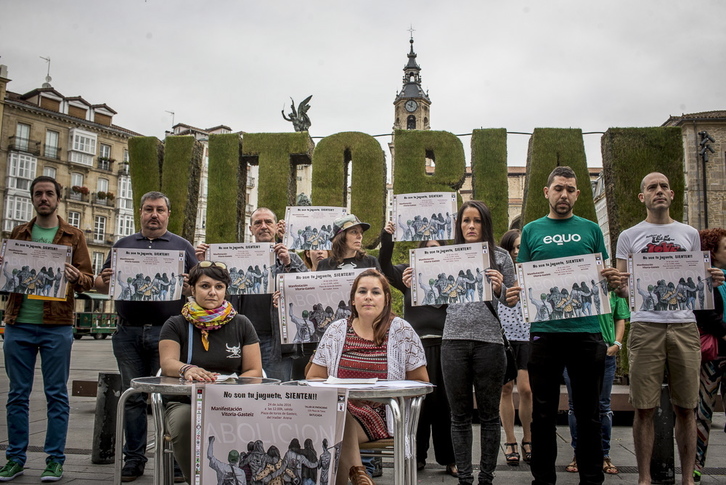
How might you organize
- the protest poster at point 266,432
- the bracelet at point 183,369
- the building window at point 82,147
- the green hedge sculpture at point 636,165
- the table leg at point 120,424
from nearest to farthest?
1. the protest poster at point 266,432
2. the table leg at point 120,424
3. the bracelet at point 183,369
4. the green hedge sculpture at point 636,165
5. the building window at point 82,147

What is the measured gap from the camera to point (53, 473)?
4422mm

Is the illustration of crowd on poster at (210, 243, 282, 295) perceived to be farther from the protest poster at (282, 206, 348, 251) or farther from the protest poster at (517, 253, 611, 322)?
the protest poster at (517, 253, 611, 322)

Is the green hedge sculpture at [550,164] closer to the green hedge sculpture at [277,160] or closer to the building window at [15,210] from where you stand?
the green hedge sculpture at [277,160]

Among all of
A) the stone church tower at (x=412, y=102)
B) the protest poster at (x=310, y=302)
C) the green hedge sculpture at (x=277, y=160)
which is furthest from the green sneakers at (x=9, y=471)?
the stone church tower at (x=412, y=102)

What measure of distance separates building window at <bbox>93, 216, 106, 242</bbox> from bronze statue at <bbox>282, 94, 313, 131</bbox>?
43.1 m

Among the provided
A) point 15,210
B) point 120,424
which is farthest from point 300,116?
point 15,210

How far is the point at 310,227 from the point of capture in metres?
6.17

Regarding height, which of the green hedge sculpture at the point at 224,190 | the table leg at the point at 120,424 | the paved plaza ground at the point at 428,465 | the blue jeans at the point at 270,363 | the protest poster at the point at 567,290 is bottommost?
the paved plaza ground at the point at 428,465

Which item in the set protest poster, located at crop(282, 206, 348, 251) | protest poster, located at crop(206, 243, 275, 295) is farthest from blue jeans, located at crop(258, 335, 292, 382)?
protest poster, located at crop(282, 206, 348, 251)

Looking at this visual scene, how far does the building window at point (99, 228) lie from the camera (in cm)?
5228

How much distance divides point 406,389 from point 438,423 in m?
2.31

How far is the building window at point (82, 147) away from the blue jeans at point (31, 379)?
50.8 metres

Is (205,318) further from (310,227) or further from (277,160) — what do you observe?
(277,160)

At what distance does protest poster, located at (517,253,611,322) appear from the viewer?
3.99 m
